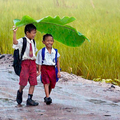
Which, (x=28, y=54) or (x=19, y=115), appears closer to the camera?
(x=19, y=115)

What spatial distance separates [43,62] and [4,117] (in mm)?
869

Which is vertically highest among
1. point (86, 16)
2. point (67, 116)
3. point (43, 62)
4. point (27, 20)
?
point (86, 16)

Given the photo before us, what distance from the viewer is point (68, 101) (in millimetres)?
3818

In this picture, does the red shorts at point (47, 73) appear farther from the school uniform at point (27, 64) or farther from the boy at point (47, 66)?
the school uniform at point (27, 64)

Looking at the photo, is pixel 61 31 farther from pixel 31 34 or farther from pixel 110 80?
pixel 110 80

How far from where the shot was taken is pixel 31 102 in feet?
11.4

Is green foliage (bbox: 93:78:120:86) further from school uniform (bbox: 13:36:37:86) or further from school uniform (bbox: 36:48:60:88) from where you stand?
school uniform (bbox: 13:36:37:86)

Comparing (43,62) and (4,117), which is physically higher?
(43,62)

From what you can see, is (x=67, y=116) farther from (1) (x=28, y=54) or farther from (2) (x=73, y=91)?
(2) (x=73, y=91)

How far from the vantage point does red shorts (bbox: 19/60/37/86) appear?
343 centimetres

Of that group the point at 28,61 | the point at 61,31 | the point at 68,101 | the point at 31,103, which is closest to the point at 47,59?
the point at 28,61

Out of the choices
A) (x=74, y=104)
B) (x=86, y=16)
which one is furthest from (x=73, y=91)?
(x=86, y=16)

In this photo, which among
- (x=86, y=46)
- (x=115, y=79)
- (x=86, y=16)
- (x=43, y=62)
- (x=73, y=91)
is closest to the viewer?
(x=43, y=62)

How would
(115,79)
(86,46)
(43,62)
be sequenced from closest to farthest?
1. (43,62)
2. (115,79)
3. (86,46)
